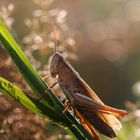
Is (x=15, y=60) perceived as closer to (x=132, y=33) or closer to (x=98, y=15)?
(x=132, y=33)

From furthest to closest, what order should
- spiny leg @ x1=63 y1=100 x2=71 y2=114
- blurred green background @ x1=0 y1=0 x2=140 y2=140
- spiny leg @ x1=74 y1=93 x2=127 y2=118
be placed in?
1. blurred green background @ x1=0 y1=0 x2=140 y2=140
2. spiny leg @ x1=74 y1=93 x2=127 y2=118
3. spiny leg @ x1=63 y1=100 x2=71 y2=114

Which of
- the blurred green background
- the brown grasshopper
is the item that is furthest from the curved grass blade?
the blurred green background

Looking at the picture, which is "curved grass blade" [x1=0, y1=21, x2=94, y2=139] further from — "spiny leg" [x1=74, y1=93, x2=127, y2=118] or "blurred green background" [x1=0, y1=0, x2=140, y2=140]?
"blurred green background" [x1=0, y1=0, x2=140, y2=140]

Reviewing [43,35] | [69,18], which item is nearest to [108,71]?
[69,18]

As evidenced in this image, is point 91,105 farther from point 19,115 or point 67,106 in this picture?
point 19,115

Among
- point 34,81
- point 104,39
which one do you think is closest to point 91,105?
point 34,81

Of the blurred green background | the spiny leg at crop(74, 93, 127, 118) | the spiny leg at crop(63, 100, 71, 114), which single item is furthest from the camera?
the blurred green background

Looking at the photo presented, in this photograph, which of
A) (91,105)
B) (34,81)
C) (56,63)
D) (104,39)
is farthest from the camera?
(104,39)

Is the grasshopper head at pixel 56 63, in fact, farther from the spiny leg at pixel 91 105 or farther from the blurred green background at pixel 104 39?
the blurred green background at pixel 104 39
